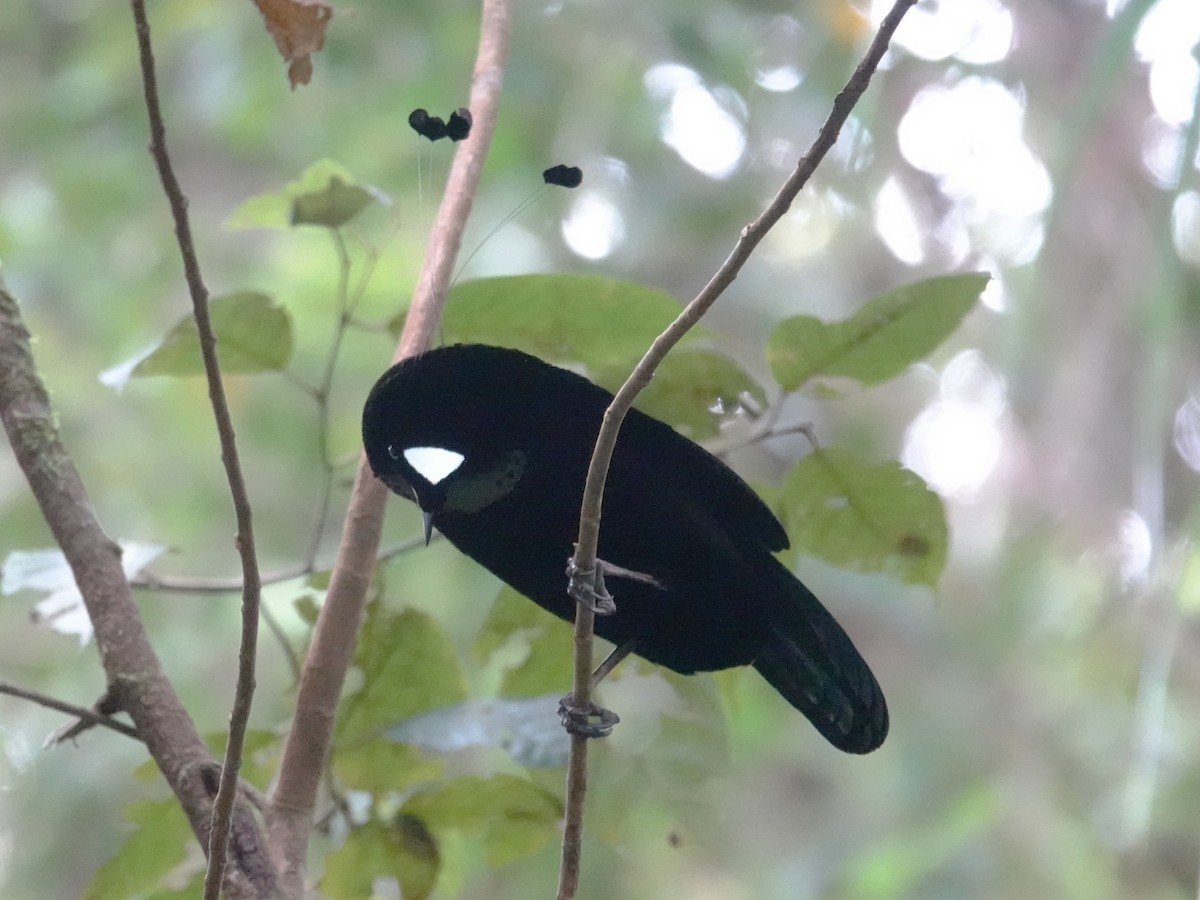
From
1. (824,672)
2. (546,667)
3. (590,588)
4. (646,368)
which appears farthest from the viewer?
(546,667)

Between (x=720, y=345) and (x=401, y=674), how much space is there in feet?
8.65

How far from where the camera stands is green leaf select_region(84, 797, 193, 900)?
152 centimetres

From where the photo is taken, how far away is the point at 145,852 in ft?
5.06

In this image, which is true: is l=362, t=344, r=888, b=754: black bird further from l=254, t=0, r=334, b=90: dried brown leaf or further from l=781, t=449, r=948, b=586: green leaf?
l=254, t=0, r=334, b=90: dried brown leaf

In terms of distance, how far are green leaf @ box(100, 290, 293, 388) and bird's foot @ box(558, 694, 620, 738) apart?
2.08 ft

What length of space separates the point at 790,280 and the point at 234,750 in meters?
3.56

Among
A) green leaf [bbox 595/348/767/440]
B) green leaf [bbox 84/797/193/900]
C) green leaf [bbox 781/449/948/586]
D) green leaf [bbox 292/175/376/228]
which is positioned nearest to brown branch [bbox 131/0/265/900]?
green leaf [bbox 84/797/193/900]

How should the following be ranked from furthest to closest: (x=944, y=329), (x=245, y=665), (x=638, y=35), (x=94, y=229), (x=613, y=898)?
1. (x=94, y=229)
2. (x=638, y=35)
3. (x=613, y=898)
4. (x=944, y=329)
5. (x=245, y=665)

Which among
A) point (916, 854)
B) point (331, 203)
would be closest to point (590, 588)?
point (331, 203)

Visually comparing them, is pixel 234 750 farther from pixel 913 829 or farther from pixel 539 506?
pixel 913 829

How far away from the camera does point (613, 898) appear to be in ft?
11.1

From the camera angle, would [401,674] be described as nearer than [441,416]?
No

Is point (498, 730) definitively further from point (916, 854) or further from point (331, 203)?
point (916, 854)

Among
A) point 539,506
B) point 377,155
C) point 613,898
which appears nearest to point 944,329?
point 539,506
